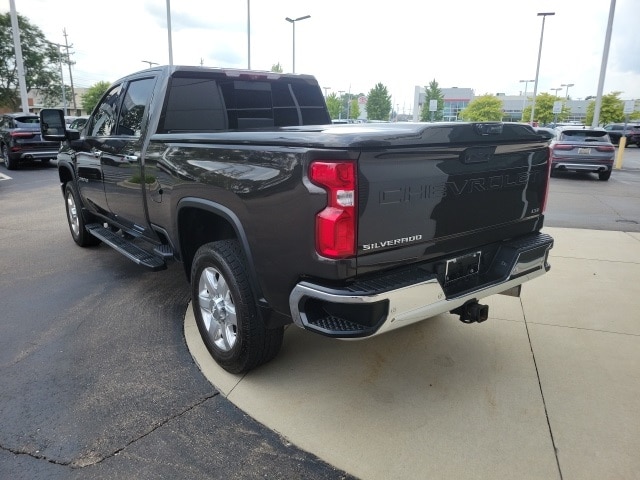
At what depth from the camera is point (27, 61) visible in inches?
1326

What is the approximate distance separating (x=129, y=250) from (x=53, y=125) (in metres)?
2.14

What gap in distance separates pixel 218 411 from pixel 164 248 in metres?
1.67

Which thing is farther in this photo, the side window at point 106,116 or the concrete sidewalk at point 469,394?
the side window at point 106,116

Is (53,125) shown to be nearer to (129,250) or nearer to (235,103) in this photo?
(129,250)

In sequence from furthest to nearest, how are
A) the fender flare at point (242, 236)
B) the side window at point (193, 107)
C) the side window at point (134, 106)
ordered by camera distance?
the side window at point (134, 106)
the side window at point (193, 107)
the fender flare at point (242, 236)

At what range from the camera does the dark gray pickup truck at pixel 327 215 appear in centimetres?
233

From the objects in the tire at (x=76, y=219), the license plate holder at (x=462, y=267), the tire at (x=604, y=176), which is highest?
the license plate holder at (x=462, y=267)

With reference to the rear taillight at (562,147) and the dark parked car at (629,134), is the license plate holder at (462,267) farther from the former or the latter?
the dark parked car at (629,134)

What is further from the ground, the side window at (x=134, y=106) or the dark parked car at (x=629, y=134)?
the side window at (x=134, y=106)

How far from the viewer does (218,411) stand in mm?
2857

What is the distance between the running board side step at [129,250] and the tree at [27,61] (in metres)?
33.5

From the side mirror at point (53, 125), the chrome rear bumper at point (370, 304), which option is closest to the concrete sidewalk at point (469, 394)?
the chrome rear bumper at point (370, 304)

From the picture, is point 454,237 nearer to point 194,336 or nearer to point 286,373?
point 286,373

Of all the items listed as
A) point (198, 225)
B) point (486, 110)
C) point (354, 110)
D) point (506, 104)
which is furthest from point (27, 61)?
point (506, 104)
